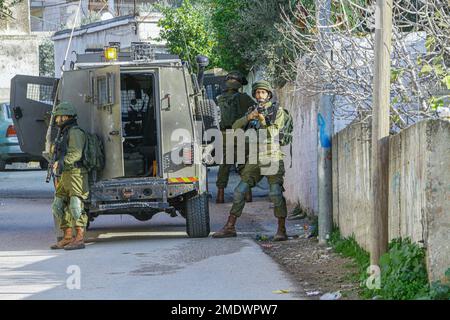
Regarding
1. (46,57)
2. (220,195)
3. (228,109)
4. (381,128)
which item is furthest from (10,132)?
(46,57)

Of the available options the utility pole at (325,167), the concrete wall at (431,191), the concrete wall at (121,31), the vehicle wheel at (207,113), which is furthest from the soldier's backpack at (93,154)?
the concrete wall at (121,31)

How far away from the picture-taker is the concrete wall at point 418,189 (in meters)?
7.75

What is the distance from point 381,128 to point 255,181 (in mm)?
4536

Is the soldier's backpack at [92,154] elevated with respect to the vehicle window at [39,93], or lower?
lower

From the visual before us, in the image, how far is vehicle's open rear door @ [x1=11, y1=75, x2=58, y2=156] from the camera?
15.4 meters

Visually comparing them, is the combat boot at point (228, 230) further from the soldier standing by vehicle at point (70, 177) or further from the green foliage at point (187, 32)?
the green foliage at point (187, 32)

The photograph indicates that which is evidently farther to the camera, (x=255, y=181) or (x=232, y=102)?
(x=232, y=102)

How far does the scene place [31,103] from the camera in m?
15.6

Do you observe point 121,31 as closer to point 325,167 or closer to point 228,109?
point 228,109

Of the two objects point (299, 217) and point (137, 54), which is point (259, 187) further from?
point (137, 54)

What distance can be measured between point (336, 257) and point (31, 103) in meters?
6.36

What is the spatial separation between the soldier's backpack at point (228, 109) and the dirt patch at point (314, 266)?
3576 mm

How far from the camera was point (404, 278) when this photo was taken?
8023mm
